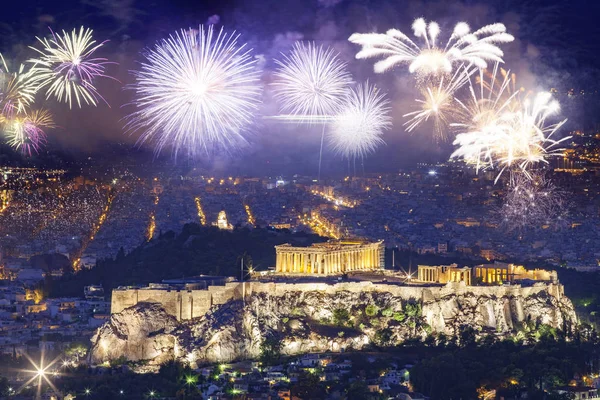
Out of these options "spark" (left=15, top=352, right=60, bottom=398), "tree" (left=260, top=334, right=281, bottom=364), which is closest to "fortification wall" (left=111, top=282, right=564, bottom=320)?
"tree" (left=260, top=334, right=281, bottom=364)

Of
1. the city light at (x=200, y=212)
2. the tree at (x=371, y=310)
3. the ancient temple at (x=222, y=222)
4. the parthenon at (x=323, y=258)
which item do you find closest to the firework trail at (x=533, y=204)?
the ancient temple at (x=222, y=222)

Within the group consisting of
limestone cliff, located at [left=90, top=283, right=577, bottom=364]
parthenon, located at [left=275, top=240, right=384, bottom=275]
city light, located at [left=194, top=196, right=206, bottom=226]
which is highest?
city light, located at [left=194, top=196, right=206, bottom=226]

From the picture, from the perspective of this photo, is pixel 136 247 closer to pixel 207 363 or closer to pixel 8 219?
pixel 8 219

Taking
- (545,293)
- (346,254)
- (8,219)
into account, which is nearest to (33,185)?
(8,219)

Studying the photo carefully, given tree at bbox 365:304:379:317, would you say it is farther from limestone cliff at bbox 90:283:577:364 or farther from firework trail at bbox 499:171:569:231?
firework trail at bbox 499:171:569:231

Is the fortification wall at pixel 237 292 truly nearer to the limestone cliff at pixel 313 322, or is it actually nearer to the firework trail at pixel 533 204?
the limestone cliff at pixel 313 322

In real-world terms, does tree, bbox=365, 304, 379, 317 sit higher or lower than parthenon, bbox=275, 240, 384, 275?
lower

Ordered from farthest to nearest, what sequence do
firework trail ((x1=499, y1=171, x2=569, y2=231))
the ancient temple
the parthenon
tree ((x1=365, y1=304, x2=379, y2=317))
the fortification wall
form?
firework trail ((x1=499, y1=171, x2=569, y2=231))
the ancient temple
the parthenon
tree ((x1=365, y1=304, x2=379, y2=317))
the fortification wall
